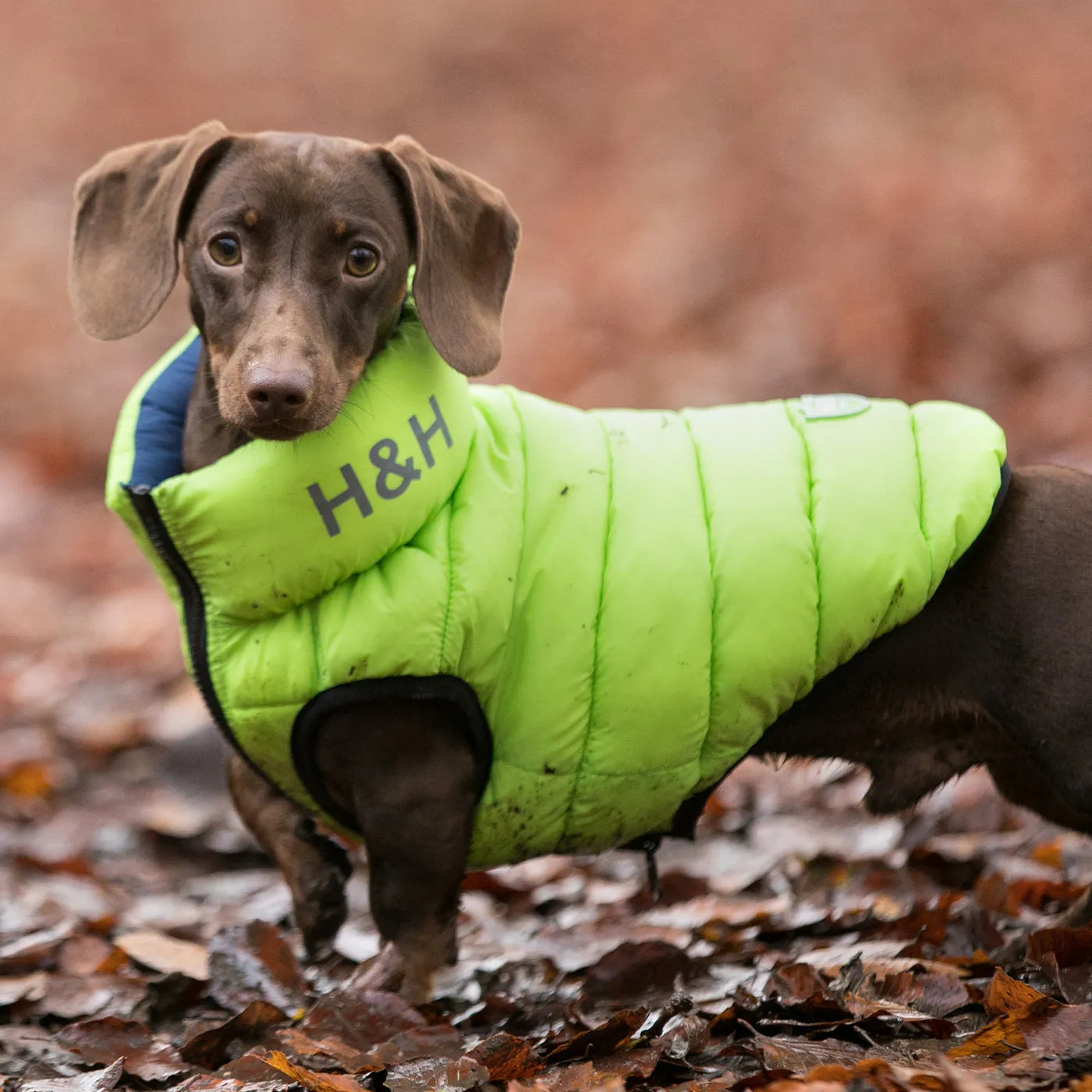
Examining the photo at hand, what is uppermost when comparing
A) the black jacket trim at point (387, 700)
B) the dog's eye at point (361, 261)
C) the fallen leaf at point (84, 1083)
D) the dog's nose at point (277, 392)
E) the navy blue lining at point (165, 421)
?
the dog's eye at point (361, 261)

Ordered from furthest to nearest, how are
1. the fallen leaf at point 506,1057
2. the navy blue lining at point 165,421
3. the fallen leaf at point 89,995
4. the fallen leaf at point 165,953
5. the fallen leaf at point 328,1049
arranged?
the fallen leaf at point 165,953
the fallen leaf at point 89,995
the navy blue lining at point 165,421
the fallen leaf at point 328,1049
the fallen leaf at point 506,1057

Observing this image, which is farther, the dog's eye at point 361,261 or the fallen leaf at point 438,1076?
the dog's eye at point 361,261

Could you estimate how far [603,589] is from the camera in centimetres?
309

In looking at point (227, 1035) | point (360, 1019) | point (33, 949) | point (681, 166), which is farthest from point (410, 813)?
point (681, 166)

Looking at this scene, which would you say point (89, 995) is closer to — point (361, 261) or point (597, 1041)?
point (597, 1041)

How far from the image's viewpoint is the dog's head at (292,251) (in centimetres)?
294

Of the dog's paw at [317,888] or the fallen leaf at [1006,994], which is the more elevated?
the fallen leaf at [1006,994]

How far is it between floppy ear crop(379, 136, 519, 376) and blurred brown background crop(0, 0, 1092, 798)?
274 centimetres

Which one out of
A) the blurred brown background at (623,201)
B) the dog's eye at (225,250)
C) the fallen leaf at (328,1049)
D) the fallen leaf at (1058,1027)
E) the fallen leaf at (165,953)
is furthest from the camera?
the blurred brown background at (623,201)

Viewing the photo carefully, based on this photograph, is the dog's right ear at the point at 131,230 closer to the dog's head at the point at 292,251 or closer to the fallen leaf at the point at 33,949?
the dog's head at the point at 292,251

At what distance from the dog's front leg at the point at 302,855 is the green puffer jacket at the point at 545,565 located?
1.17ft

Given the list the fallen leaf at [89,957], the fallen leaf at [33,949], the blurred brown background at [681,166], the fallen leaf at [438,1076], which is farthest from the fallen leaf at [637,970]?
the blurred brown background at [681,166]

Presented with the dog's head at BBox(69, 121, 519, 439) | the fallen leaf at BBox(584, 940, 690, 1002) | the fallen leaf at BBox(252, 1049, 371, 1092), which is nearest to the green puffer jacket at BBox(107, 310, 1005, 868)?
the dog's head at BBox(69, 121, 519, 439)

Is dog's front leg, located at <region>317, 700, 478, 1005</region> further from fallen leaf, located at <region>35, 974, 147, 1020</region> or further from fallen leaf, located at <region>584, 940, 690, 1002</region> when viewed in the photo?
fallen leaf, located at <region>35, 974, 147, 1020</region>
